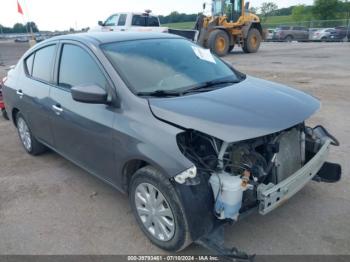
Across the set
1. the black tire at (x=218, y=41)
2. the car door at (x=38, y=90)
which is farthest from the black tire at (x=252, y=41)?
the car door at (x=38, y=90)

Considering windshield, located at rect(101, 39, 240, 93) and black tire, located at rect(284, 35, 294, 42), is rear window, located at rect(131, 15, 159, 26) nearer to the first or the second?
windshield, located at rect(101, 39, 240, 93)

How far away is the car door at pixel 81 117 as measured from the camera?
3055mm

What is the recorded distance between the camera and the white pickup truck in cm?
1641

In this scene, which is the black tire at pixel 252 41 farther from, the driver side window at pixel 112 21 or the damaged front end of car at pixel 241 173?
the damaged front end of car at pixel 241 173

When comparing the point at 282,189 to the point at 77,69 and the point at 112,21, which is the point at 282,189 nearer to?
the point at 77,69

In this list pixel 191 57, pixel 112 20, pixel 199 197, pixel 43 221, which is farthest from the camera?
pixel 112 20

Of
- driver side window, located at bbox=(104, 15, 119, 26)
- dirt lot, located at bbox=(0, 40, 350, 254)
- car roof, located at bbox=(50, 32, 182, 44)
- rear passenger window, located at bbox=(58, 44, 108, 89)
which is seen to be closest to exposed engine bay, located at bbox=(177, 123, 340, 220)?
dirt lot, located at bbox=(0, 40, 350, 254)

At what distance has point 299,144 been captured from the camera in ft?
10.1

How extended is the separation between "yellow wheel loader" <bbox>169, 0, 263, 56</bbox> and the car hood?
14798 mm

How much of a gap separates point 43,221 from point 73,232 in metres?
0.41

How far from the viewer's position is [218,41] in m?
17.6

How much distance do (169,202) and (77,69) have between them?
71.9 inches

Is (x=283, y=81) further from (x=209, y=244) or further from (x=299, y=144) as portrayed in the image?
(x=209, y=244)

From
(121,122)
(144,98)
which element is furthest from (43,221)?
(144,98)
